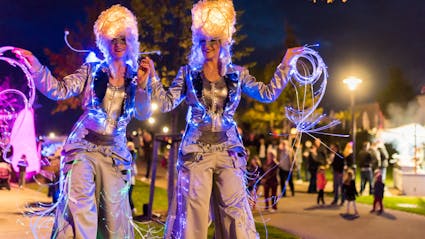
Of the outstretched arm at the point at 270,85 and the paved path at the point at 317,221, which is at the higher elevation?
the outstretched arm at the point at 270,85

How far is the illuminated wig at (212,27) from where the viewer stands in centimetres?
413

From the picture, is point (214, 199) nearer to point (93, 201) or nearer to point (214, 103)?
point (214, 103)

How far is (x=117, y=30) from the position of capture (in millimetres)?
4031

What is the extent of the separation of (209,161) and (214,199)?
0.33 metres

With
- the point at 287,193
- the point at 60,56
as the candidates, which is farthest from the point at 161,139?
the point at 287,193

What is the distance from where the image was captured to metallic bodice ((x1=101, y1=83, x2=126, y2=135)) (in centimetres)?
387

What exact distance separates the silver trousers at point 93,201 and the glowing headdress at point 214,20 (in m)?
A: 1.29

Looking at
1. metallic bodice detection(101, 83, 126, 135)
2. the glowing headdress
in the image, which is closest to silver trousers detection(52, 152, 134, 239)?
metallic bodice detection(101, 83, 126, 135)

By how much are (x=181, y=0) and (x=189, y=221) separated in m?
8.07

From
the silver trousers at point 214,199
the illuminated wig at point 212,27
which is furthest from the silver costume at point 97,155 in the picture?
the illuminated wig at point 212,27

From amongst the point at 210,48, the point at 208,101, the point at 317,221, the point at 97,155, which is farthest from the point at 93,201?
the point at 317,221

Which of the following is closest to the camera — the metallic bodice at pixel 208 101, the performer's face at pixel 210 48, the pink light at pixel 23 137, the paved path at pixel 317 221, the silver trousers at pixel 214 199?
the silver trousers at pixel 214 199

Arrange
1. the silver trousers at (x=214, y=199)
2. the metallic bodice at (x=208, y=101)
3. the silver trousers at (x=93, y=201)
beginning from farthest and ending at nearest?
the metallic bodice at (x=208, y=101)
the silver trousers at (x=214, y=199)
the silver trousers at (x=93, y=201)

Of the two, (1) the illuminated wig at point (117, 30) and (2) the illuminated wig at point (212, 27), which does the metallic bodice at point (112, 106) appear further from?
(2) the illuminated wig at point (212, 27)
